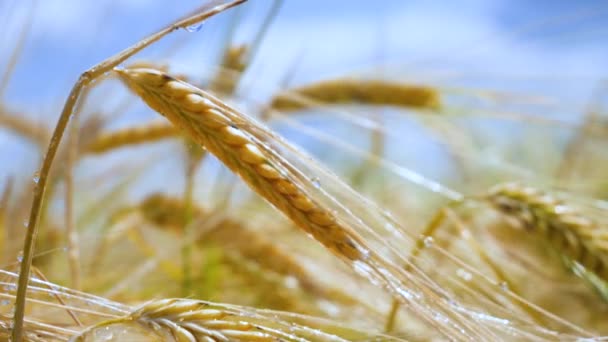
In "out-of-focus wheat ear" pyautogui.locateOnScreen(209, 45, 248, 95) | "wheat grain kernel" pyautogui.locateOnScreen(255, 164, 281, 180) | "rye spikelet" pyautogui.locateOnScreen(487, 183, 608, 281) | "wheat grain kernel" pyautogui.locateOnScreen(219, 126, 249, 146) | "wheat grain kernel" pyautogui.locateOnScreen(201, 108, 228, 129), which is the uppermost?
"out-of-focus wheat ear" pyautogui.locateOnScreen(209, 45, 248, 95)

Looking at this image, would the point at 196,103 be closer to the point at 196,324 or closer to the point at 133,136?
the point at 196,324

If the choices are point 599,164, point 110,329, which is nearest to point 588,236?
point 110,329

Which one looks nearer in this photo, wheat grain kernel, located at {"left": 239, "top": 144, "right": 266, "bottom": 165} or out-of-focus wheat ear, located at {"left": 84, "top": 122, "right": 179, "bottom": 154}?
wheat grain kernel, located at {"left": 239, "top": 144, "right": 266, "bottom": 165}

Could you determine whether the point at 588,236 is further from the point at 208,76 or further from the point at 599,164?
the point at 599,164

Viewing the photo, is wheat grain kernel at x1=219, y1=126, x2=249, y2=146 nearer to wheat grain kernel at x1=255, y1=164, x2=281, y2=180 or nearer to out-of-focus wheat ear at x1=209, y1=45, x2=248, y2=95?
wheat grain kernel at x1=255, y1=164, x2=281, y2=180

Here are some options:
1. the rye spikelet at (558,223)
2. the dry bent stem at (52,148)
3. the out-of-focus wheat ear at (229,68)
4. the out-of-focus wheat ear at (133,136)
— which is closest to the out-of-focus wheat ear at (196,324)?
the dry bent stem at (52,148)

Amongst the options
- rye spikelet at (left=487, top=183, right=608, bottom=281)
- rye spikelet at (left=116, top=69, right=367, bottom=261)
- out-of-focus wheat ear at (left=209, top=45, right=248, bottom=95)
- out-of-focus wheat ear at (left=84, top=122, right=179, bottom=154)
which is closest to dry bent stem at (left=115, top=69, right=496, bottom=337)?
rye spikelet at (left=116, top=69, right=367, bottom=261)
